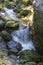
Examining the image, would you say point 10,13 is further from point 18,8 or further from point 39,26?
point 39,26

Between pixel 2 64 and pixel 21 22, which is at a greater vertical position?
pixel 21 22

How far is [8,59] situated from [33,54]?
3.60 feet

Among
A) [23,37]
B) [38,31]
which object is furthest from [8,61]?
[23,37]

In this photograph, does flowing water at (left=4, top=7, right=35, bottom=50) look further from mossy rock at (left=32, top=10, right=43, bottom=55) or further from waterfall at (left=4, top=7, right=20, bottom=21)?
waterfall at (left=4, top=7, right=20, bottom=21)

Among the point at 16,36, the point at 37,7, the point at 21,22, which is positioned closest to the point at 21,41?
the point at 16,36

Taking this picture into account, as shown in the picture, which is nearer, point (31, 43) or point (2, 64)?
point (2, 64)

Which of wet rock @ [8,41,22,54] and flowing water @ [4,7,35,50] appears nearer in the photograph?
wet rock @ [8,41,22,54]

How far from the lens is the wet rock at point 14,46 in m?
9.22

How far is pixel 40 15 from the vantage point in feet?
28.0

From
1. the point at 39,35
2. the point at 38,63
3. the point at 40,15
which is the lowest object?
the point at 38,63

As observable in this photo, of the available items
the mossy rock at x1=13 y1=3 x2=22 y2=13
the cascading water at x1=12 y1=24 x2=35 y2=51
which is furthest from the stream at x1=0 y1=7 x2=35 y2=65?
the mossy rock at x1=13 y1=3 x2=22 y2=13

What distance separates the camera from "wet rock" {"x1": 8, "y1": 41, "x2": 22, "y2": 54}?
9219 mm

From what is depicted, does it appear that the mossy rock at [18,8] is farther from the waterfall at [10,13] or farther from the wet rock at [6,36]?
the wet rock at [6,36]

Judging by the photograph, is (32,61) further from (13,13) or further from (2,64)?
(13,13)
